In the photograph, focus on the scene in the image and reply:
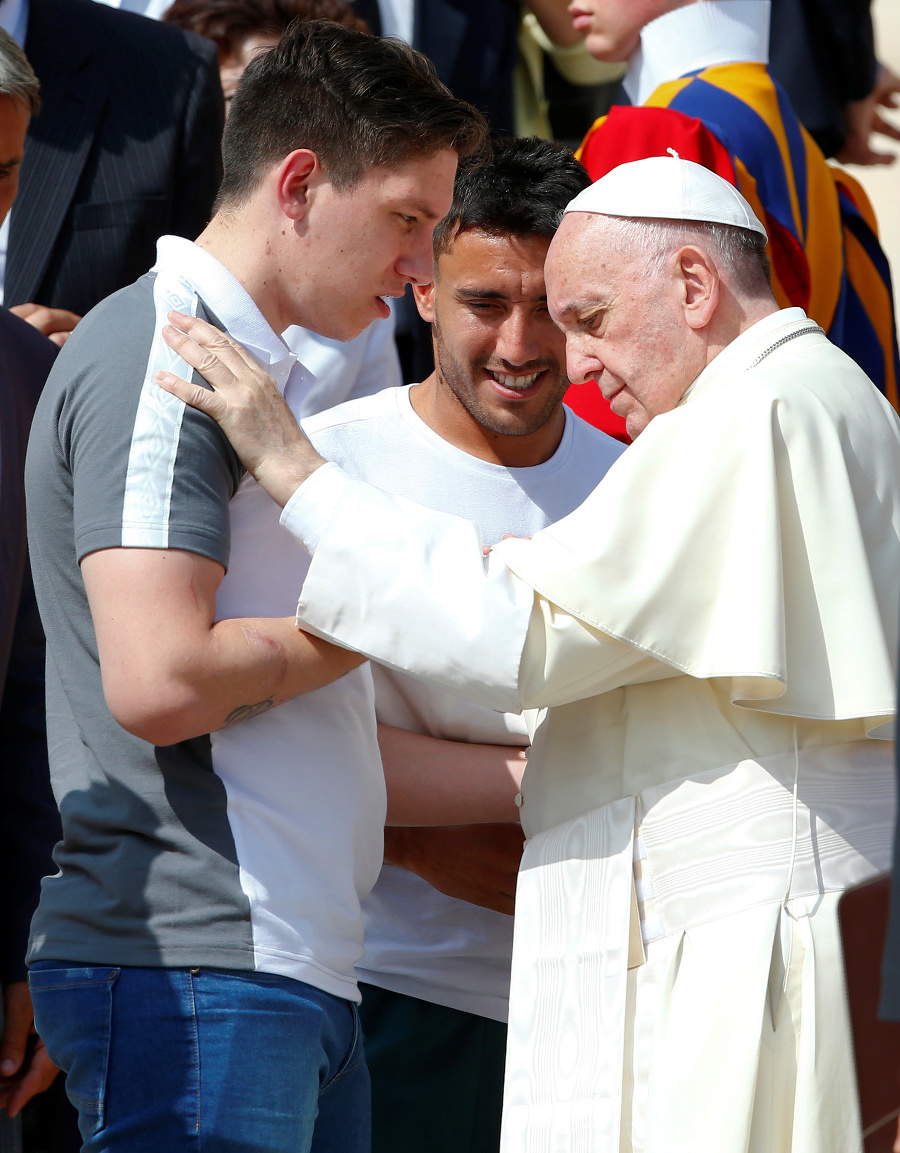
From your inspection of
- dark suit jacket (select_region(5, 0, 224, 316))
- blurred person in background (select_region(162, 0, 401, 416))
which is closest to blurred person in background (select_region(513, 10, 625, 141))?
blurred person in background (select_region(162, 0, 401, 416))

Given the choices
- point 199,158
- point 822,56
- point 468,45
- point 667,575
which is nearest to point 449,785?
point 667,575

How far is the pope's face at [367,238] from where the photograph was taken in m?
2.15

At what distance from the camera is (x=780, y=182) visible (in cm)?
382

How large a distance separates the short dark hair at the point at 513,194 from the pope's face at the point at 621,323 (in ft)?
1.99

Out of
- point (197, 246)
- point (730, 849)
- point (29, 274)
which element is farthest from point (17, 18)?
point (730, 849)

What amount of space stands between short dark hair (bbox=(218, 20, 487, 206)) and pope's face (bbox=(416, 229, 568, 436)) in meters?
0.78

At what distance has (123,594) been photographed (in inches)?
71.9

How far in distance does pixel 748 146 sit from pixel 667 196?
63.0 inches

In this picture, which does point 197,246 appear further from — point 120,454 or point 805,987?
point 805,987

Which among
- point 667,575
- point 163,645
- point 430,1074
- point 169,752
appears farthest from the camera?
point 430,1074

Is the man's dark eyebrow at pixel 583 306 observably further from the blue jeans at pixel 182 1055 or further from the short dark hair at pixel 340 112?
the blue jeans at pixel 182 1055

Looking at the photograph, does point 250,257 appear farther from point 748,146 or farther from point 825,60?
point 825,60

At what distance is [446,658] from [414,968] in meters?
1.04

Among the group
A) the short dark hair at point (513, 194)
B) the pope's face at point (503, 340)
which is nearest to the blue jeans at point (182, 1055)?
the pope's face at point (503, 340)
